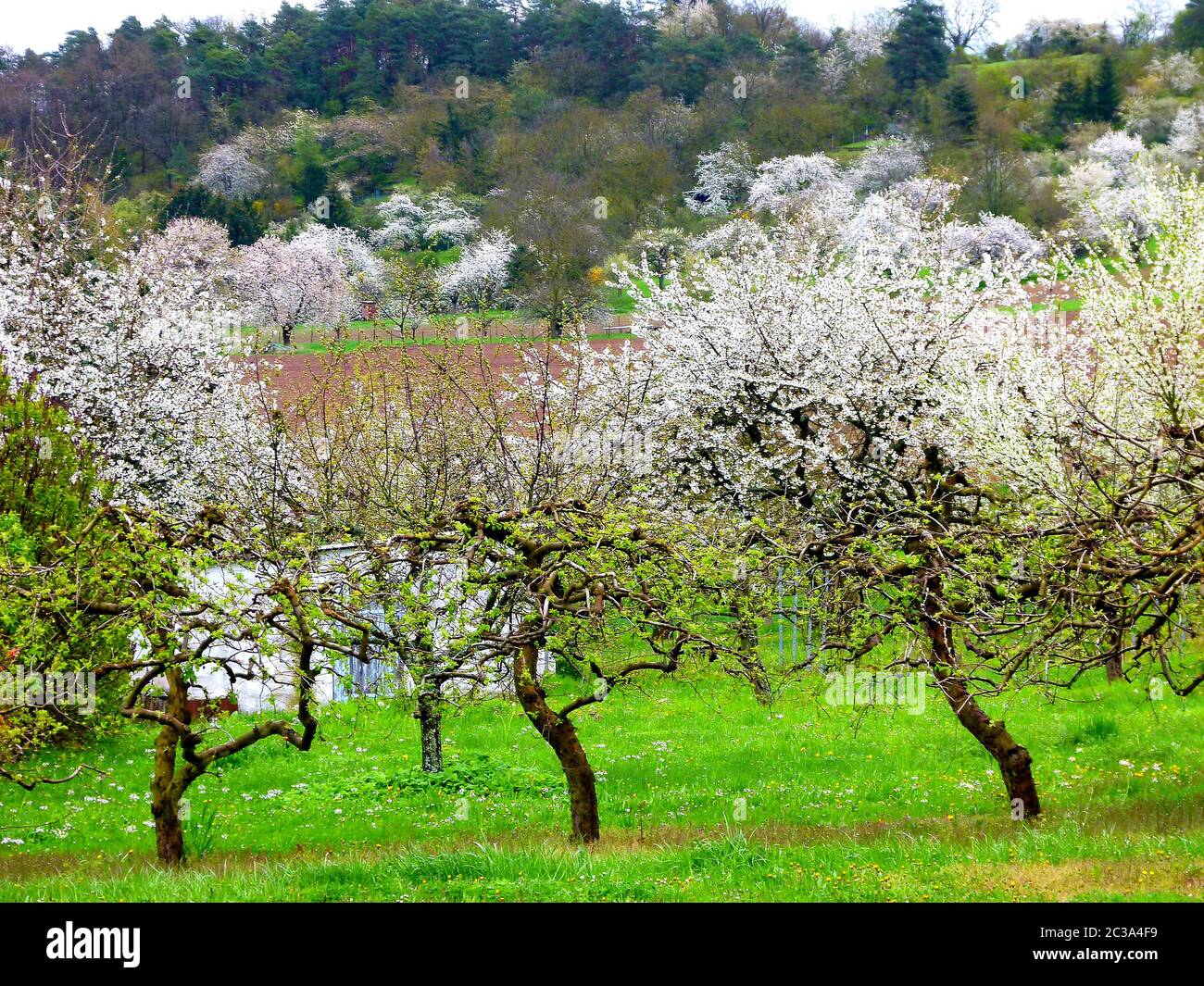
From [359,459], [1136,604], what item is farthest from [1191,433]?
[359,459]

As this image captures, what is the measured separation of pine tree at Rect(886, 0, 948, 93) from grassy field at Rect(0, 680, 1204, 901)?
8316 cm

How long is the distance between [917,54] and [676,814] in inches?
3582

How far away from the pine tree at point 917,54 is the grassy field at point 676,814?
83.2 metres

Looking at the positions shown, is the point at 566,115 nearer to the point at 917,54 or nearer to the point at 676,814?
the point at 917,54

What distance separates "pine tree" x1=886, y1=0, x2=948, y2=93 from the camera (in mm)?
91000

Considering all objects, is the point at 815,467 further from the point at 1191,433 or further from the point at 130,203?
the point at 130,203

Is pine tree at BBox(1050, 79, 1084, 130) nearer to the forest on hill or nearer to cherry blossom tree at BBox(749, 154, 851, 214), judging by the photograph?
the forest on hill

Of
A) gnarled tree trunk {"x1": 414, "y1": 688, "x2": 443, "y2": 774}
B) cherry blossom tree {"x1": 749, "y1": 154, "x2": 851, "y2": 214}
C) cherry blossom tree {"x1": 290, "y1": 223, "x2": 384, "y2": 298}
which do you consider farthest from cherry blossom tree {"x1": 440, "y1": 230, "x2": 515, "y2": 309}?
gnarled tree trunk {"x1": 414, "y1": 688, "x2": 443, "y2": 774}

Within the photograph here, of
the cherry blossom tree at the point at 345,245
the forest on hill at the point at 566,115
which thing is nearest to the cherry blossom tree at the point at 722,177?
the forest on hill at the point at 566,115

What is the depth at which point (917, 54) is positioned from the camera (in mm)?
91688

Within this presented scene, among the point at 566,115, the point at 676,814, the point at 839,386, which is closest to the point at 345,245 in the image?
the point at 566,115

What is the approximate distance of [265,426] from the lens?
19.8 meters

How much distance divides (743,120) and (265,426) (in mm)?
70574

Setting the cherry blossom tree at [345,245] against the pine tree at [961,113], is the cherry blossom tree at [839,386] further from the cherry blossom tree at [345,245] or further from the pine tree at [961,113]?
the pine tree at [961,113]
